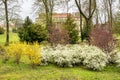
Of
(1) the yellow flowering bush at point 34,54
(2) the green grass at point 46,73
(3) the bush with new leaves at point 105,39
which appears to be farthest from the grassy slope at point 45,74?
(3) the bush with new leaves at point 105,39

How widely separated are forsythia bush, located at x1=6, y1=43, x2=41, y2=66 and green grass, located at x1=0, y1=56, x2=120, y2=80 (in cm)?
41

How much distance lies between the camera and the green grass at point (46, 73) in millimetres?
10911

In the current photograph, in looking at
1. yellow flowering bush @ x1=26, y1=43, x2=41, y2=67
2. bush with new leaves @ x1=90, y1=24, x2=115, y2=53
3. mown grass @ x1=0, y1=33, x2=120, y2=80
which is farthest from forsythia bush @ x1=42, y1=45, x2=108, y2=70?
bush with new leaves @ x1=90, y1=24, x2=115, y2=53

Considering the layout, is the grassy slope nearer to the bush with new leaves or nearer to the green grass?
the green grass

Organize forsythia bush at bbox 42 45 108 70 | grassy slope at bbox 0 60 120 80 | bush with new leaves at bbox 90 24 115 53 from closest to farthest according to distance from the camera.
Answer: grassy slope at bbox 0 60 120 80 < forsythia bush at bbox 42 45 108 70 < bush with new leaves at bbox 90 24 115 53

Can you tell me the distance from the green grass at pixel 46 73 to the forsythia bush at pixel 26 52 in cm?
41

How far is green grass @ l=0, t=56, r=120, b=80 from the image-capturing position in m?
10.9

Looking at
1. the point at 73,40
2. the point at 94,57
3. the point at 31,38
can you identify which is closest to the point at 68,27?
the point at 73,40

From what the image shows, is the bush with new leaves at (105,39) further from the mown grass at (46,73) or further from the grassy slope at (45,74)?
the grassy slope at (45,74)

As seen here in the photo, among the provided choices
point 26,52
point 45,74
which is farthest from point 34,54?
point 45,74

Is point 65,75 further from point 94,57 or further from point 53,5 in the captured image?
point 53,5

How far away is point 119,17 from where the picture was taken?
124 feet

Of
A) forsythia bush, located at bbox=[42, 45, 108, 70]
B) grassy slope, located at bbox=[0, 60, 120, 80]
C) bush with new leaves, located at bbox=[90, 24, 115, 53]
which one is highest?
bush with new leaves, located at bbox=[90, 24, 115, 53]

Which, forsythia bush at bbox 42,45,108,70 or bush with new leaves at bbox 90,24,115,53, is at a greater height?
bush with new leaves at bbox 90,24,115,53
